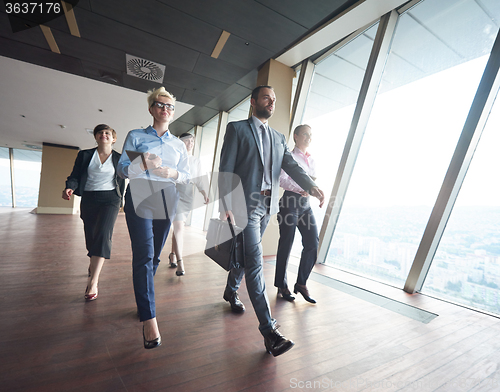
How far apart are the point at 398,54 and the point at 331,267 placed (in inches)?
118

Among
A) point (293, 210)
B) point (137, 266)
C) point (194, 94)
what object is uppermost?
point (194, 94)

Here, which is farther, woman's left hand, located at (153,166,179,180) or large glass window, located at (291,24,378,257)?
large glass window, located at (291,24,378,257)

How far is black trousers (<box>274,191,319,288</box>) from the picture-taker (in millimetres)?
2279

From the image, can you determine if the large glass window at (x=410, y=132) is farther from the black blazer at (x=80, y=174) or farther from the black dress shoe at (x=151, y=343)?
the black blazer at (x=80, y=174)

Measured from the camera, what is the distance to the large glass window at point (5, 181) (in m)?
13.7

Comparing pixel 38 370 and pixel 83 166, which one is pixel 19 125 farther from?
pixel 38 370

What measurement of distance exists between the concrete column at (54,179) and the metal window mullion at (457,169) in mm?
12809

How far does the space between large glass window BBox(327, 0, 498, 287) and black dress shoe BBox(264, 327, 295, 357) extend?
215 centimetres

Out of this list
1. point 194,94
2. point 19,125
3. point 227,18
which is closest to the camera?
point 227,18

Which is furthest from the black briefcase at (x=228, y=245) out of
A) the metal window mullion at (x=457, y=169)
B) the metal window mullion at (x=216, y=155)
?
the metal window mullion at (x=216, y=155)

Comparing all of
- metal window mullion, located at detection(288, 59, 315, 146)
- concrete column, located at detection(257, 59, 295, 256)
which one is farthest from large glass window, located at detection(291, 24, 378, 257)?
concrete column, located at detection(257, 59, 295, 256)

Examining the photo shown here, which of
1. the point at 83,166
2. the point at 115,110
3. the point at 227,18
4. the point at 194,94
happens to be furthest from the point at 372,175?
the point at 115,110

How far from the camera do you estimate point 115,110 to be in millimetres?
6766

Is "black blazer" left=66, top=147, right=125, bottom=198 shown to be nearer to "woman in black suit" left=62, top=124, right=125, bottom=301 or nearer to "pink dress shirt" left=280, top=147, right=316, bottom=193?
"woman in black suit" left=62, top=124, right=125, bottom=301
